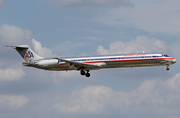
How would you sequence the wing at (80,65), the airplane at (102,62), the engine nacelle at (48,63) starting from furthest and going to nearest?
1. the engine nacelle at (48,63)
2. the wing at (80,65)
3. the airplane at (102,62)

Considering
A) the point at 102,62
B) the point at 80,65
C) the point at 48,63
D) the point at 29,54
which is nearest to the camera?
the point at 102,62

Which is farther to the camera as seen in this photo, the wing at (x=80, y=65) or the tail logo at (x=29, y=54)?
the tail logo at (x=29, y=54)

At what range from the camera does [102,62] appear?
52.8m

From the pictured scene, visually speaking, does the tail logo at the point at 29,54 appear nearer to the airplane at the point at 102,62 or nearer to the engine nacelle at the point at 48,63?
the airplane at the point at 102,62

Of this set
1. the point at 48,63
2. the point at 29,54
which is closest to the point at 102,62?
the point at 48,63

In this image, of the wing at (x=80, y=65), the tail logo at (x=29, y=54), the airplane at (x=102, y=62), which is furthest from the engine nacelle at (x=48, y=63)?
the tail logo at (x=29, y=54)

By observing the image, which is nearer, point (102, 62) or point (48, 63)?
point (102, 62)

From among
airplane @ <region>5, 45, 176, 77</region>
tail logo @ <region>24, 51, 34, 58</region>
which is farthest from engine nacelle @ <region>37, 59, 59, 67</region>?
tail logo @ <region>24, 51, 34, 58</region>

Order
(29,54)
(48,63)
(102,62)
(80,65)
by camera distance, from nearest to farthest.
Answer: (102,62) → (80,65) → (48,63) → (29,54)

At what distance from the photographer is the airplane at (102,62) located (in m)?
51.5

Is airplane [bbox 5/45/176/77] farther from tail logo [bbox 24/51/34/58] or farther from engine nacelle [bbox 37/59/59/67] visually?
tail logo [bbox 24/51/34/58]

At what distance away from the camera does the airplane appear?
51.5 m

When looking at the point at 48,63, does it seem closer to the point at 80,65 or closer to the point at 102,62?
the point at 80,65

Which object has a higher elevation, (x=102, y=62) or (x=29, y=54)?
(x=29, y=54)
